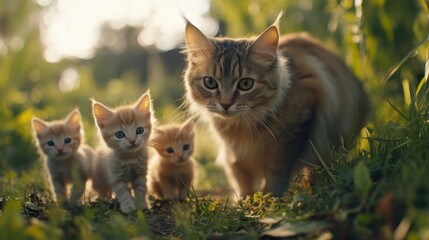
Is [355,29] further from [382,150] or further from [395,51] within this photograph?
[382,150]

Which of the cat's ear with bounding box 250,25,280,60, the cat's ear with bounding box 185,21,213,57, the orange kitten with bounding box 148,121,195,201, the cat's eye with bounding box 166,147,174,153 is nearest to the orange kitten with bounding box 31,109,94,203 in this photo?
the orange kitten with bounding box 148,121,195,201

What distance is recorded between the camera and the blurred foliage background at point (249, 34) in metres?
4.75

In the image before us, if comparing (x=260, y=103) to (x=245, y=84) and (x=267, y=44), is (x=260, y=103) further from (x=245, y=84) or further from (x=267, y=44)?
(x=267, y=44)

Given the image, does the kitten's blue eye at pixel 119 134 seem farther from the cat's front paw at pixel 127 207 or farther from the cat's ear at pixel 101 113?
the cat's front paw at pixel 127 207

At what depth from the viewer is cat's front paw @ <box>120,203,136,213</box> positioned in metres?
2.96

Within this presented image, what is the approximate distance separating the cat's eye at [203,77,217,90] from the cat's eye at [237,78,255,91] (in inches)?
6.5

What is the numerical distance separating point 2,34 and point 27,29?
0.58 metres

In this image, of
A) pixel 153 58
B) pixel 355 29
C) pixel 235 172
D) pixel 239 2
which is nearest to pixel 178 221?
pixel 235 172

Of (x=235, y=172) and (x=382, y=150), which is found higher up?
(x=382, y=150)

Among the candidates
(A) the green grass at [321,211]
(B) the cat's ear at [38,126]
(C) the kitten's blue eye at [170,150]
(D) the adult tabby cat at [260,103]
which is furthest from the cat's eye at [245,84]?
(B) the cat's ear at [38,126]

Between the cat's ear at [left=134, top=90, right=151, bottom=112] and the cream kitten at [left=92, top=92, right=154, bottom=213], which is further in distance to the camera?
the cat's ear at [left=134, top=90, right=151, bottom=112]

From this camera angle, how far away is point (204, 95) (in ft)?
11.3

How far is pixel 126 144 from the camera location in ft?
10.5

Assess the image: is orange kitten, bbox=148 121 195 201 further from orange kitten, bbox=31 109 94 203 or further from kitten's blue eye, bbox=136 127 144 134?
orange kitten, bbox=31 109 94 203
